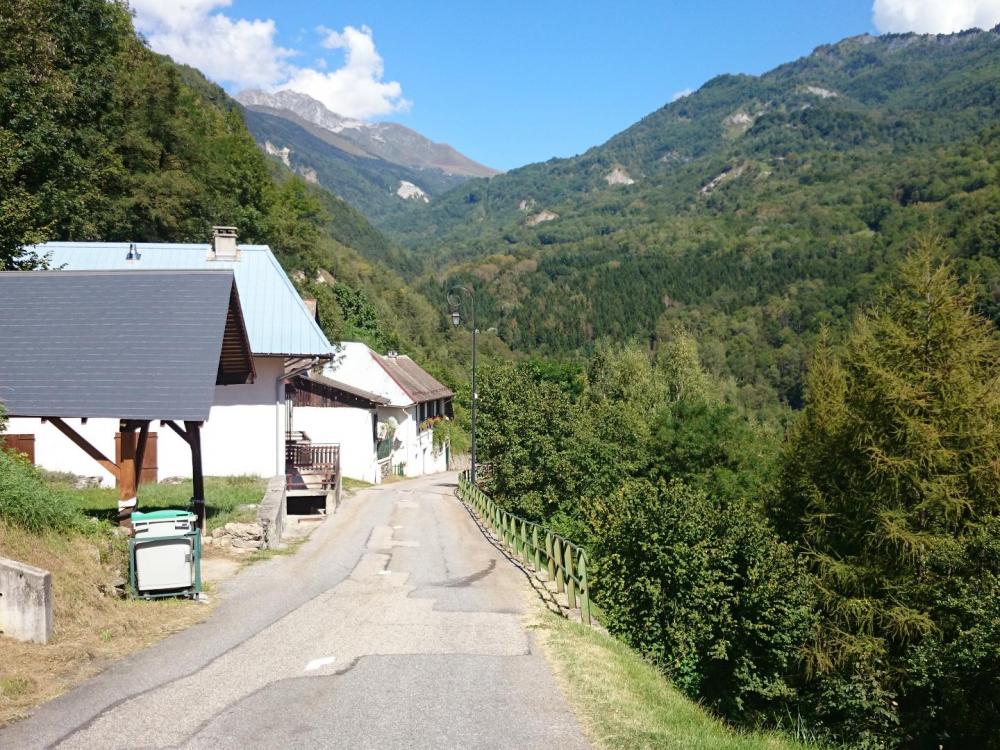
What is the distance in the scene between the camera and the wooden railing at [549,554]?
12.5 metres

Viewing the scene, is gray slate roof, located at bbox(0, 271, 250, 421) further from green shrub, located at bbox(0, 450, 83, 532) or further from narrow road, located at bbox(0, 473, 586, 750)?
narrow road, located at bbox(0, 473, 586, 750)

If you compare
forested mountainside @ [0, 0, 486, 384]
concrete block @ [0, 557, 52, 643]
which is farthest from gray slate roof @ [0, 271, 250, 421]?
forested mountainside @ [0, 0, 486, 384]

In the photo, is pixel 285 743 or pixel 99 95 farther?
pixel 99 95

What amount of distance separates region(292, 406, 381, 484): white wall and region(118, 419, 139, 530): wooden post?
23332 millimetres

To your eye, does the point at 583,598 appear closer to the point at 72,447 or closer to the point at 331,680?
the point at 331,680

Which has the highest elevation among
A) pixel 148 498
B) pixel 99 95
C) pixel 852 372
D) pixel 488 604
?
pixel 99 95

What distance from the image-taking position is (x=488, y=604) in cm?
1232

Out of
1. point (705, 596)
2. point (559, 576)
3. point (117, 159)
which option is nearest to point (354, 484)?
point (117, 159)

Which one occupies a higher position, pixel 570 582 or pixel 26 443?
pixel 26 443

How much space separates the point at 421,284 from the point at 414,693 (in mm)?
186390

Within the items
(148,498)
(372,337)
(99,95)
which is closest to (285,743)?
(148,498)

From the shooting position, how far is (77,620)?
888cm

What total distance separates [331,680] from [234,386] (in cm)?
1907

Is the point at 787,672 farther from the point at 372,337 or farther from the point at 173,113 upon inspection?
the point at 372,337
